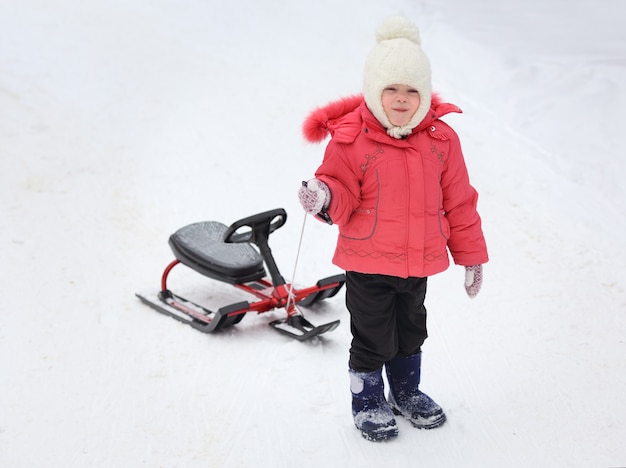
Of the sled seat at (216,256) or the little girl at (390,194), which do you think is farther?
the sled seat at (216,256)

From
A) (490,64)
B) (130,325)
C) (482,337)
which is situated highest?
(490,64)

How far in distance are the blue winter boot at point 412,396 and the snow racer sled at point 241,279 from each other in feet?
2.65

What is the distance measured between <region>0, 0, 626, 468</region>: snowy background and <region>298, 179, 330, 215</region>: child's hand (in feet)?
3.63

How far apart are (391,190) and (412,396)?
102cm

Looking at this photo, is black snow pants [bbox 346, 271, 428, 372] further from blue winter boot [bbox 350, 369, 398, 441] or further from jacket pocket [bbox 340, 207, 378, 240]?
jacket pocket [bbox 340, 207, 378, 240]

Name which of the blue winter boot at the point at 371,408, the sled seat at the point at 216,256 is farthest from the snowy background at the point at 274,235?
the sled seat at the point at 216,256

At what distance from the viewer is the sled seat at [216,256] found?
4.57 m

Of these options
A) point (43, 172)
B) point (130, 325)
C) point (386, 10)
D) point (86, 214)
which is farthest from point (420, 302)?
point (386, 10)

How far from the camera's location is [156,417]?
363 centimetres

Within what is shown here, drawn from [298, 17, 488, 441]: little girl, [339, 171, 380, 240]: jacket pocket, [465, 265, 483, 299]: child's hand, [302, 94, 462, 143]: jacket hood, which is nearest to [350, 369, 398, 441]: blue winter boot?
[298, 17, 488, 441]: little girl

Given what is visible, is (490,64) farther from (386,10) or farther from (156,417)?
(156,417)

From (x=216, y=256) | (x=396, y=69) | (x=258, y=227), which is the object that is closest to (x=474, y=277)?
(x=396, y=69)

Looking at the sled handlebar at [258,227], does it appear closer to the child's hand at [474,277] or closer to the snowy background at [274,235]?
the snowy background at [274,235]

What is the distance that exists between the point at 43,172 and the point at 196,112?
1.60 m
